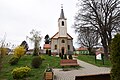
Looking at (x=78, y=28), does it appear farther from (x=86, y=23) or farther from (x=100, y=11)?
(x=100, y=11)

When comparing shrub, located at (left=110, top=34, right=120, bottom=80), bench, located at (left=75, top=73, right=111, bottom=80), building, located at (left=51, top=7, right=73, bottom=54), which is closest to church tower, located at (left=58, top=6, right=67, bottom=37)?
building, located at (left=51, top=7, right=73, bottom=54)

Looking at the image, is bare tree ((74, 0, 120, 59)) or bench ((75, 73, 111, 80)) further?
bare tree ((74, 0, 120, 59))

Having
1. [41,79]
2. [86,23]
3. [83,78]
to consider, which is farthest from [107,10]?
[83,78]

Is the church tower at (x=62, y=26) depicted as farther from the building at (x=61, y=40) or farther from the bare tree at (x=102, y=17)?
the bare tree at (x=102, y=17)

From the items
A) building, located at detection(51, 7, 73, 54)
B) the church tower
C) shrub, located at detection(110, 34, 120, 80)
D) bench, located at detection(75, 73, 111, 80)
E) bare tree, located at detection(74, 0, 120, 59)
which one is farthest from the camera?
the church tower

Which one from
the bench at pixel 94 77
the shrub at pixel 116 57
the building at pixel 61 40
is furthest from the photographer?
the building at pixel 61 40

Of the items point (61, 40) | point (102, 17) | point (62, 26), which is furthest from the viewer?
point (62, 26)

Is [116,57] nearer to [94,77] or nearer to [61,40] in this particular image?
[94,77]

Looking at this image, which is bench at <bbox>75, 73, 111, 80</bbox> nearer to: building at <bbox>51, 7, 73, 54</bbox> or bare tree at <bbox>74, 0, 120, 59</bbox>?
bare tree at <bbox>74, 0, 120, 59</bbox>

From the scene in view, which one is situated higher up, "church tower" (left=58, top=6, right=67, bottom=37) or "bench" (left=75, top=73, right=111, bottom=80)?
"church tower" (left=58, top=6, right=67, bottom=37)

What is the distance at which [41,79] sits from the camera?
13570 millimetres

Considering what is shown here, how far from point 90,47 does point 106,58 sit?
2446 cm

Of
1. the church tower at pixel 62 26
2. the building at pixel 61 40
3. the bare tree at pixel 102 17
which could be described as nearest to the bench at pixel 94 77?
the bare tree at pixel 102 17

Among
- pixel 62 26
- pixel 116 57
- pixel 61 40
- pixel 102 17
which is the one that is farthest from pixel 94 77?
pixel 62 26
